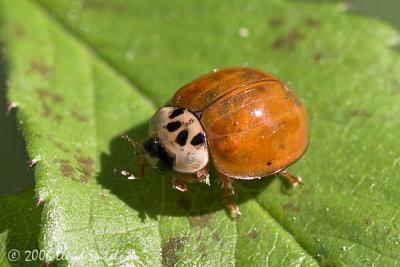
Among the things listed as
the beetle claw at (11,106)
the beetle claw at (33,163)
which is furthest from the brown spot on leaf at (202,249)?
the beetle claw at (11,106)

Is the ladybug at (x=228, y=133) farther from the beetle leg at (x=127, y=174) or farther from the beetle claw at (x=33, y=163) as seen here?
the beetle claw at (x=33, y=163)

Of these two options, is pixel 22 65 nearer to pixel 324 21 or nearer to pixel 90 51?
pixel 90 51

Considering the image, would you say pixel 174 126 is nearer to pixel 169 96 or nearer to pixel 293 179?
pixel 293 179

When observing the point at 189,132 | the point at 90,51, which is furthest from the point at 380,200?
the point at 90,51

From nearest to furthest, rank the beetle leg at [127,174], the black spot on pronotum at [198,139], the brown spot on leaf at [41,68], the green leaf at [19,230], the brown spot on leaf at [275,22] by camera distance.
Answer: the green leaf at [19,230]
the black spot on pronotum at [198,139]
the beetle leg at [127,174]
the brown spot on leaf at [41,68]
the brown spot on leaf at [275,22]

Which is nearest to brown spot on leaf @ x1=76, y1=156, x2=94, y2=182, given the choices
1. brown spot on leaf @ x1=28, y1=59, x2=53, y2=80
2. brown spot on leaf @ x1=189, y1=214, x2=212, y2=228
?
brown spot on leaf @ x1=189, y1=214, x2=212, y2=228
